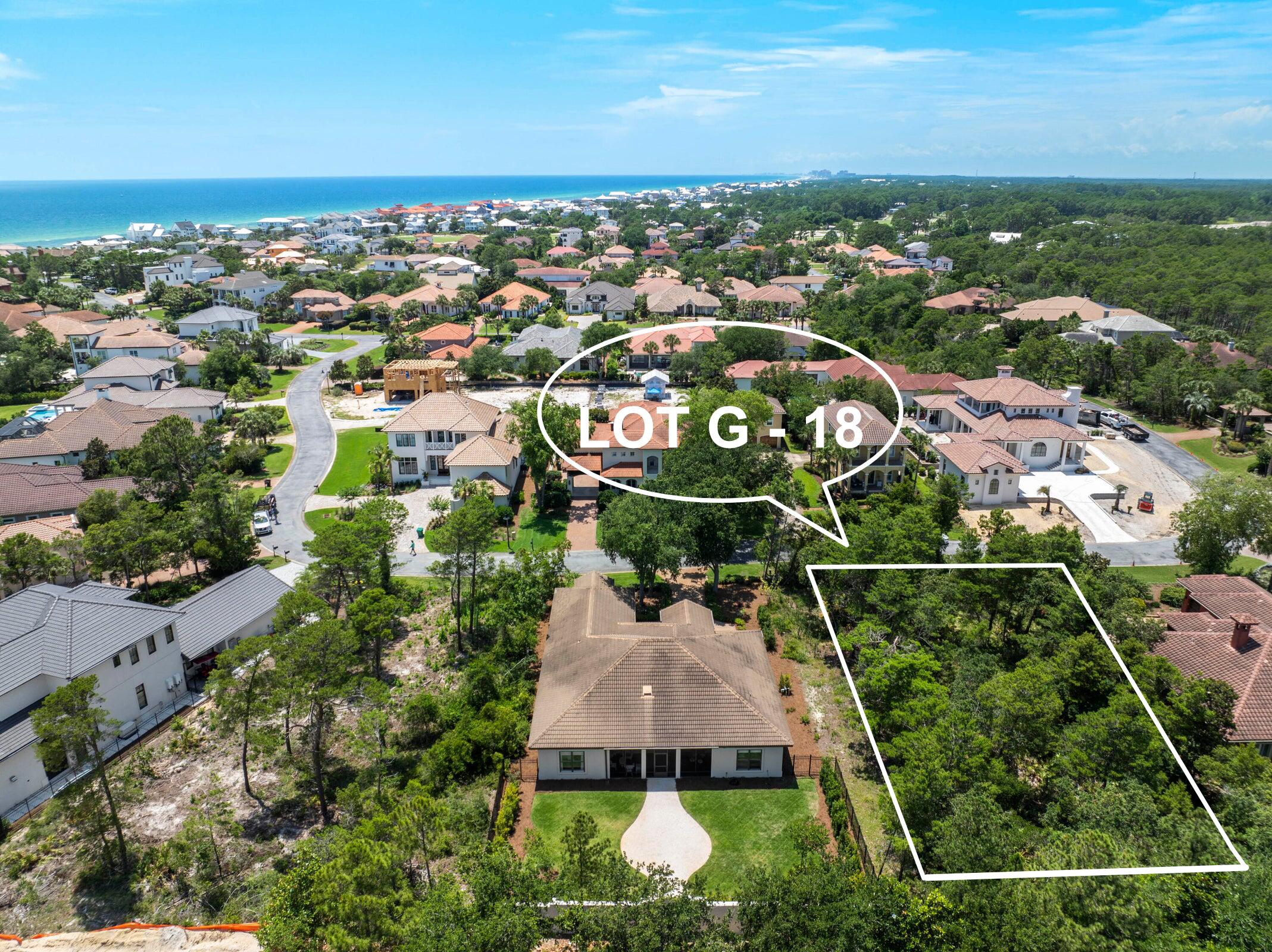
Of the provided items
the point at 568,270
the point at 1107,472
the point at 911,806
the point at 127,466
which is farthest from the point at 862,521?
the point at 568,270

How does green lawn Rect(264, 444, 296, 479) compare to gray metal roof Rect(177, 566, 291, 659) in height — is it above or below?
above

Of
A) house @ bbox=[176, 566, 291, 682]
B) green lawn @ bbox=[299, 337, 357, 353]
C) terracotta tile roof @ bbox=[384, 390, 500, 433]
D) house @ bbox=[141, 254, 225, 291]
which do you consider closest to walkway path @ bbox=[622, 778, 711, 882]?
house @ bbox=[176, 566, 291, 682]

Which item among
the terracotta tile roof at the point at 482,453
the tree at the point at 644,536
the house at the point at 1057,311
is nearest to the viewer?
the tree at the point at 644,536

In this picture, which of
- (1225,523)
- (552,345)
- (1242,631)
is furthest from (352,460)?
(1225,523)

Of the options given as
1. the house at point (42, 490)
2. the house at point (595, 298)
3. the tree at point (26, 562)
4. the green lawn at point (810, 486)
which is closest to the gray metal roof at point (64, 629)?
the tree at point (26, 562)

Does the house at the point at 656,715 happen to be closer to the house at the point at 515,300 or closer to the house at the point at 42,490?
the house at the point at 42,490

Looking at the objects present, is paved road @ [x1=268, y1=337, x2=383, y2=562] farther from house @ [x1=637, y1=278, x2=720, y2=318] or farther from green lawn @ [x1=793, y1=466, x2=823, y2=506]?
house @ [x1=637, y1=278, x2=720, y2=318]

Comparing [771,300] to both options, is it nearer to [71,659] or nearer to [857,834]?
[857,834]
